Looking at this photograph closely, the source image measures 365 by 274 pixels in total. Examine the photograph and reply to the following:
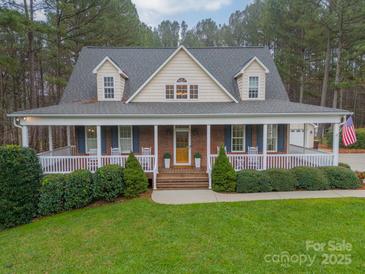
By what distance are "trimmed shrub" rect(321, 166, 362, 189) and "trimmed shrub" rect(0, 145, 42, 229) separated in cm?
1247

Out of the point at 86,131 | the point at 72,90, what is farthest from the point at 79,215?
the point at 72,90

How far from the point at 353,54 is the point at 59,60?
1064 inches

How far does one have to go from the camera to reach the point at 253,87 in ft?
44.0

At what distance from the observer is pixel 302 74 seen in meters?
27.1

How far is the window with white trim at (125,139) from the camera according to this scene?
12.9 m

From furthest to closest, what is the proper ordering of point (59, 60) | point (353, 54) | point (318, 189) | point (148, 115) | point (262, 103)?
point (353, 54), point (59, 60), point (262, 103), point (148, 115), point (318, 189)

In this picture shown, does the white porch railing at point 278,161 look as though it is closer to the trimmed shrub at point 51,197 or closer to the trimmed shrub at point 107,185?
the trimmed shrub at point 107,185

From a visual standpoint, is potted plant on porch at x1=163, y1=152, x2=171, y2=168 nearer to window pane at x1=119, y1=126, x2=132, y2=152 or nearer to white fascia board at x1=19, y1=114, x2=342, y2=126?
window pane at x1=119, y1=126, x2=132, y2=152

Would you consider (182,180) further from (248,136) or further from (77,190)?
(248,136)

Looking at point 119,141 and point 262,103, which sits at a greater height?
point 262,103

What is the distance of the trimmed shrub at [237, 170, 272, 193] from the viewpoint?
984 centimetres

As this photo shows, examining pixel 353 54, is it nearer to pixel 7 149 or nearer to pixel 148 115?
pixel 148 115

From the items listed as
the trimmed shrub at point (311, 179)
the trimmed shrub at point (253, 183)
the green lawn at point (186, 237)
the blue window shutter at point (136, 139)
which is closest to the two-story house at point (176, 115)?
the blue window shutter at point (136, 139)

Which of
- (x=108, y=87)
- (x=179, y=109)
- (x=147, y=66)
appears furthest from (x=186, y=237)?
(x=147, y=66)
